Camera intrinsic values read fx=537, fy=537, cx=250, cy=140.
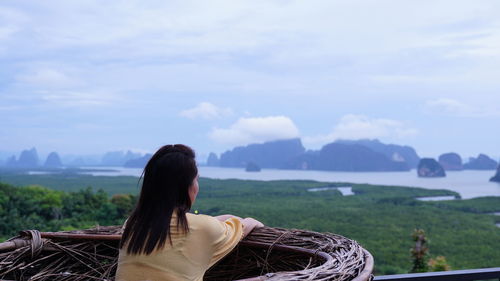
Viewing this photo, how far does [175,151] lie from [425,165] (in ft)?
153

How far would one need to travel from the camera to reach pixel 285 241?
132 centimetres

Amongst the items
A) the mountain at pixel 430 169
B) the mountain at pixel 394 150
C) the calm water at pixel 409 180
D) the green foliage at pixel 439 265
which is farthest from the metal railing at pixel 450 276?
the mountain at pixel 394 150

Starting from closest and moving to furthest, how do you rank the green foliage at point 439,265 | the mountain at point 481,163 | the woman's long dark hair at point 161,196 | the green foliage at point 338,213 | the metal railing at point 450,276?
the woman's long dark hair at point 161,196, the metal railing at point 450,276, the green foliage at point 439,265, the green foliage at point 338,213, the mountain at point 481,163

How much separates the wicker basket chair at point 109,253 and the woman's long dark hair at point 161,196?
30 centimetres

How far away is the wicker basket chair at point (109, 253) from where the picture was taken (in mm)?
1229

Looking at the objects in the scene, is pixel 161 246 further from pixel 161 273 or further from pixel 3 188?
pixel 3 188

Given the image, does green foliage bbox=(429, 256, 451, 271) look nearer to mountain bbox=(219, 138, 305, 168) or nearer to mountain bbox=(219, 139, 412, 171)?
mountain bbox=(219, 139, 412, 171)

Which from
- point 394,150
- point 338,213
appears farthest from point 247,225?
point 394,150

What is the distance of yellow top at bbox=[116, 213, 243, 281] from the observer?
0.99m

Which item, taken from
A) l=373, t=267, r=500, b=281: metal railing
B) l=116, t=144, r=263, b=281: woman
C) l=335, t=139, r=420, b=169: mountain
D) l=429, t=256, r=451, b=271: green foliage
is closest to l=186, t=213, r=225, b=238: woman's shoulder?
l=116, t=144, r=263, b=281: woman

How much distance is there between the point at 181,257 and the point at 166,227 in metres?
0.07

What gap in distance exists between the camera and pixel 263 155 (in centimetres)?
5741

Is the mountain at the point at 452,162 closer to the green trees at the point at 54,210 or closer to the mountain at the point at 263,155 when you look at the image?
the mountain at the point at 263,155

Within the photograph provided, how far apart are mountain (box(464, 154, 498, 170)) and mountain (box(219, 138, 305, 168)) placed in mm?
19011
